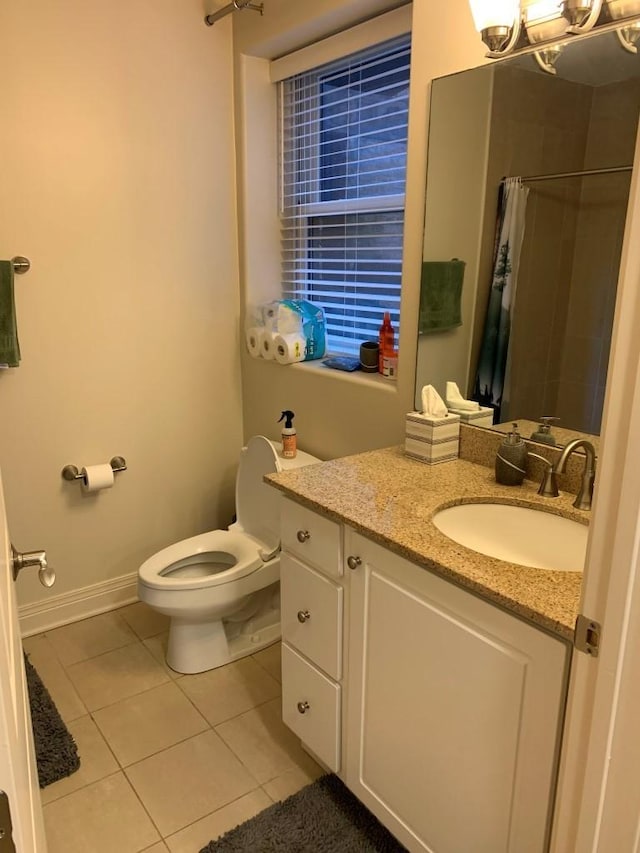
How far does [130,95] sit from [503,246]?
59.0 inches

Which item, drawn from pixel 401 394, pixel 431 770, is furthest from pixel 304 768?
pixel 401 394

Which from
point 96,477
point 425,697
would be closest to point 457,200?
point 425,697

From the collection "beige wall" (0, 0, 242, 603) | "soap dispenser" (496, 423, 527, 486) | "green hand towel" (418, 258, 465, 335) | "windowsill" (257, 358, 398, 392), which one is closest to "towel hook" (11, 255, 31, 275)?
"beige wall" (0, 0, 242, 603)

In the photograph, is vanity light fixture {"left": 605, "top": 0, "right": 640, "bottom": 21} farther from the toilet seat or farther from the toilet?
the toilet seat

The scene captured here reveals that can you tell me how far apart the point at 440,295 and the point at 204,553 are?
1.28m

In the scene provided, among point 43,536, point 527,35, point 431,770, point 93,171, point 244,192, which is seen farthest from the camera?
point 244,192

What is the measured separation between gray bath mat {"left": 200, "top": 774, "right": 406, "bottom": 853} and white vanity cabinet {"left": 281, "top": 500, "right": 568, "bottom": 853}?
0.43ft

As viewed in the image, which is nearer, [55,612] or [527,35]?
[527,35]

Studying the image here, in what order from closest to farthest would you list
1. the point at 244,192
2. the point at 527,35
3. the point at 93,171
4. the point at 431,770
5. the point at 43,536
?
the point at 431,770 → the point at 527,35 → the point at 93,171 → the point at 43,536 → the point at 244,192

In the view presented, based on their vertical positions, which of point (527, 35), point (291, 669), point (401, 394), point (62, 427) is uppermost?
point (527, 35)

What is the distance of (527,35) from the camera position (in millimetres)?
1525

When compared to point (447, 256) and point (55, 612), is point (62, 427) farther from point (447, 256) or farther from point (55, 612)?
point (447, 256)

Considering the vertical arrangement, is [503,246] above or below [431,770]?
above

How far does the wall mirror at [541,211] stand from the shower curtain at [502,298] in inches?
0.5
